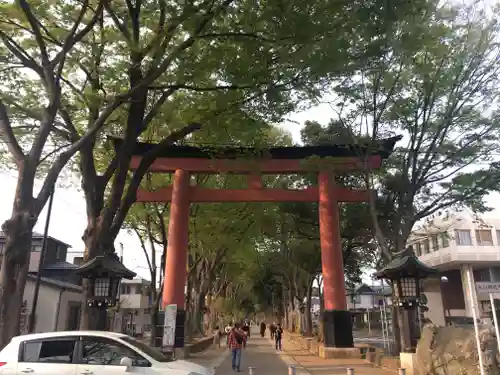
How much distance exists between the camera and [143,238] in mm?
21219

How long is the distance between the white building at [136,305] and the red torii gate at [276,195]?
87.2 feet

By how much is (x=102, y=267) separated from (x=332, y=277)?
952 cm

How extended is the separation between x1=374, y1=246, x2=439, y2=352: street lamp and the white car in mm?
6048

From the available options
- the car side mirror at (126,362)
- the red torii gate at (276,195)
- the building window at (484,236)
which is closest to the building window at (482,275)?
the building window at (484,236)

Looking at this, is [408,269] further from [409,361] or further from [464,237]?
[464,237]

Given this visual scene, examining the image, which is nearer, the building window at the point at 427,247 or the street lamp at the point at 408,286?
the street lamp at the point at 408,286

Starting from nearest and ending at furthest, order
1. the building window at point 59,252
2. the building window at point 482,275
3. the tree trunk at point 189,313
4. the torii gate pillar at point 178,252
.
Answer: the torii gate pillar at point 178,252, the tree trunk at point 189,313, the building window at point 59,252, the building window at point 482,275

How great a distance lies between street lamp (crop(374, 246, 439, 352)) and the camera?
10.4 m

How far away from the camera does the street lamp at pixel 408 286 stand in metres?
10.4

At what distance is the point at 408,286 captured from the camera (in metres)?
10.6

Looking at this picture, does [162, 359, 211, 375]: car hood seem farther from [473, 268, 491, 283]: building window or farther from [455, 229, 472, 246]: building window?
[473, 268, 491, 283]: building window

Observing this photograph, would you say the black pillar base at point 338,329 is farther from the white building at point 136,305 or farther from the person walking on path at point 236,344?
the white building at point 136,305

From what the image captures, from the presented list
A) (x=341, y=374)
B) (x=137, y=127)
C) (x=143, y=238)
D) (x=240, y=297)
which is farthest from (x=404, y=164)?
(x=240, y=297)

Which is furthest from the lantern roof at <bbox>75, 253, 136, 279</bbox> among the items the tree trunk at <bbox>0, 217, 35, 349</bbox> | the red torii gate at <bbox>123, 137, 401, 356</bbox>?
the red torii gate at <bbox>123, 137, 401, 356</bbox>
